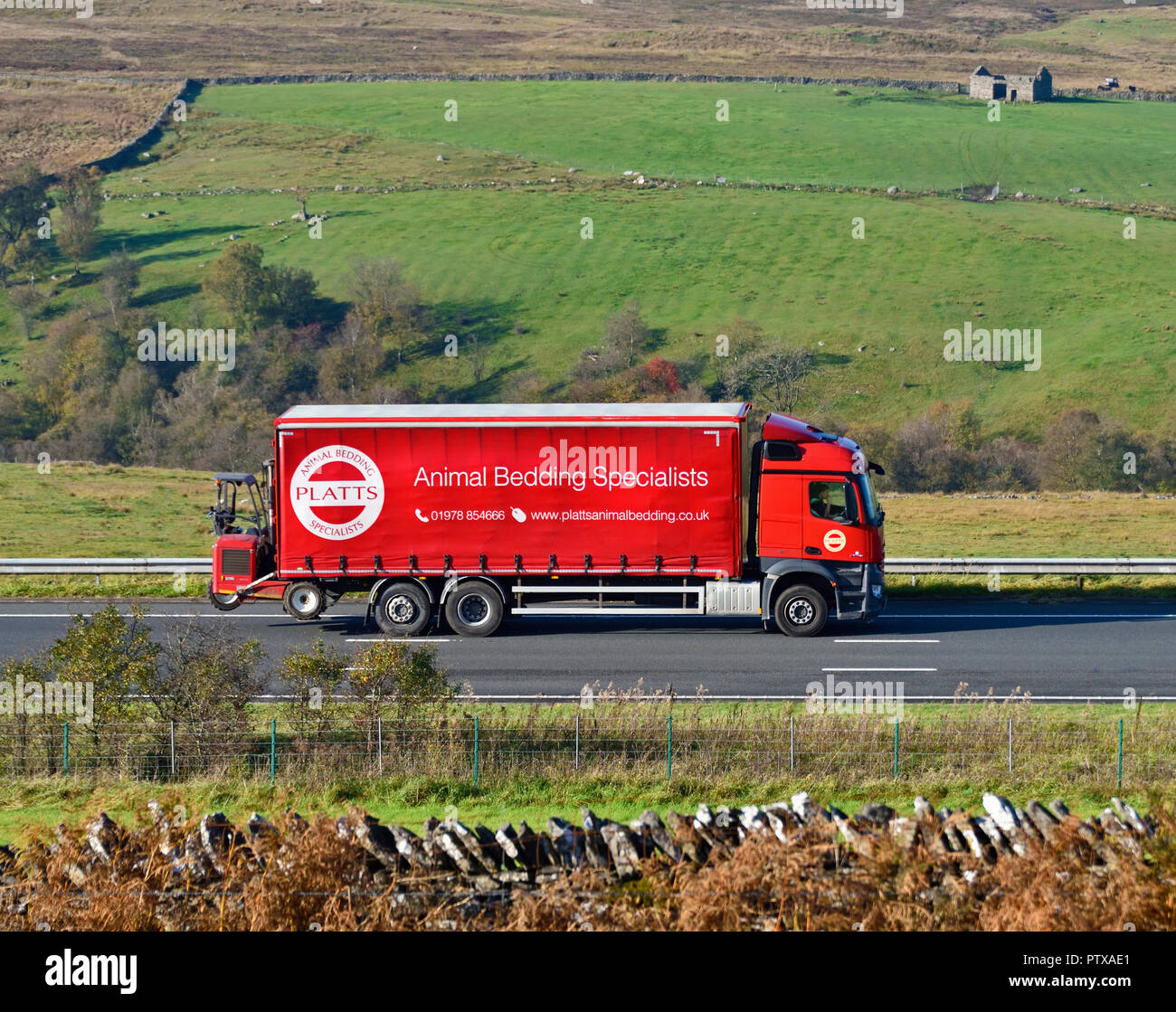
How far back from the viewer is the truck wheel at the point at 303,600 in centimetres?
2465

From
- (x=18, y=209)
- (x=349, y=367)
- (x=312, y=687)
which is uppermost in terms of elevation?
(x=18, y=209)

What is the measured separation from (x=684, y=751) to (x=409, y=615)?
1003 cm

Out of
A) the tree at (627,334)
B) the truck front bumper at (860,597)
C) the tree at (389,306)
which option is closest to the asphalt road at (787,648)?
the truck front bumper at (860,597)

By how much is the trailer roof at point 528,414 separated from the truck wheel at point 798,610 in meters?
3.58

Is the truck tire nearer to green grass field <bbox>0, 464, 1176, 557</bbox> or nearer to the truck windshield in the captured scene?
the truck windshield

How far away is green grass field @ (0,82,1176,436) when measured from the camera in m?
72.9

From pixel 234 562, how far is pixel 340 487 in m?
2.81

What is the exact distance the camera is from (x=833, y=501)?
78.5 feet

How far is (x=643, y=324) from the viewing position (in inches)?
2977

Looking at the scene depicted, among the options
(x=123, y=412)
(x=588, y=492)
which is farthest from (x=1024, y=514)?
(x=123, y=412)

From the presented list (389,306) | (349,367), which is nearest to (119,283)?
(389,306)

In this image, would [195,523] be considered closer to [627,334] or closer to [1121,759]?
[1121,759]

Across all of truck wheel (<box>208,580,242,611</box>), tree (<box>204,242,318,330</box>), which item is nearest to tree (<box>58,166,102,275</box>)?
tree (<box>204,242,318,330</box>)
